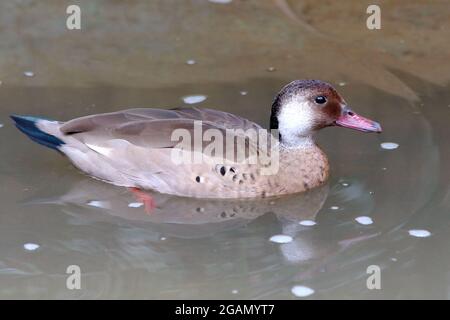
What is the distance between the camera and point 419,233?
6.42 m

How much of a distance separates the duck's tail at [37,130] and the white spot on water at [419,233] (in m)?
2.40

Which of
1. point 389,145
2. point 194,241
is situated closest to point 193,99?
point 389,145

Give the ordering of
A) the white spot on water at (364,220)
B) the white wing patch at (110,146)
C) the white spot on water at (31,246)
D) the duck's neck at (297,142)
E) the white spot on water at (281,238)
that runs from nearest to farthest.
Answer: the white spot on water at (31,246), the white spot on water at (281,238), the white spot on water at (364,220), the white wing patch at (110,146), the duck's neck at (297,142)

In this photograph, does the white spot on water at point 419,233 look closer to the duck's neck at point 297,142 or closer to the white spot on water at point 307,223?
the white spot on water at point 307,223

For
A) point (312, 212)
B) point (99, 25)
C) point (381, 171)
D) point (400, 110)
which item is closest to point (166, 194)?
point (312, 212)

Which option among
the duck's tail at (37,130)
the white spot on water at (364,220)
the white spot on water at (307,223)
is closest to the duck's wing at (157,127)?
the duck's tail at (37,130)

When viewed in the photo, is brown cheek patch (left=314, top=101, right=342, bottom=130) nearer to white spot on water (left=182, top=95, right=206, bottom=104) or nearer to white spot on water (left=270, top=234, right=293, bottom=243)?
white spot on water (left=270, top=234, right=293, bottom=243)

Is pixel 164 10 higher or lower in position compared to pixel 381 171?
higher

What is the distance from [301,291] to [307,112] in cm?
162

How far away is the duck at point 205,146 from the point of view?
6.85 m

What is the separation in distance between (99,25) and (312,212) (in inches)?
137

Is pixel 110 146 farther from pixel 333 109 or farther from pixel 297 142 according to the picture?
pixel 333 109

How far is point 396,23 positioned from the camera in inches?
373
